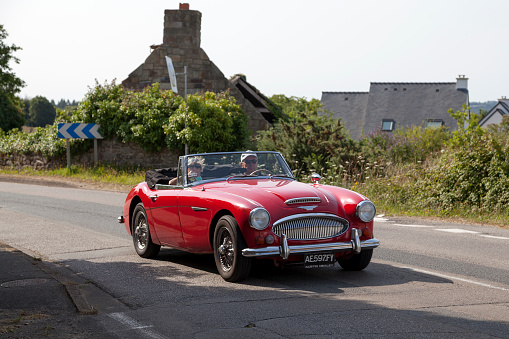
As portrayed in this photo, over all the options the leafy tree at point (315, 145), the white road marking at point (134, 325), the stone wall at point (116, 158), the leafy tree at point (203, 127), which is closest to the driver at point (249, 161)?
the white road marking at point (134, 325)

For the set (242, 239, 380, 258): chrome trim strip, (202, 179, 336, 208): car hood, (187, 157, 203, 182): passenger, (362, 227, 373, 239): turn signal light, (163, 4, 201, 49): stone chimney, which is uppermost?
(163, 4, 201, 49): stone chimney

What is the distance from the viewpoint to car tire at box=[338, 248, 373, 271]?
307 inches

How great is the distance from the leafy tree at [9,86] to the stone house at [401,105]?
31.3 meters

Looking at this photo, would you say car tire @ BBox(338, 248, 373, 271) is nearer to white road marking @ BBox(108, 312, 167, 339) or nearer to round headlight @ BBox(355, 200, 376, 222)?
round headlight @ BBox(355, 200, 376, 222)

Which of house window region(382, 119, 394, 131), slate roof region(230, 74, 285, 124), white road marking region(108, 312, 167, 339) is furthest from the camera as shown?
house window region(382, 119, 394, 131)

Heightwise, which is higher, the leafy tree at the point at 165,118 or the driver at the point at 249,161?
the leafy tree at the point at 165,118

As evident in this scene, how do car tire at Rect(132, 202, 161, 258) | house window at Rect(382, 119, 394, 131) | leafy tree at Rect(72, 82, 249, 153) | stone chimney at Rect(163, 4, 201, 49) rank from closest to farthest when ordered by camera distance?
car tire at Rect(132, 202, 161, 258) → leafy tree at Rect(72, 82, 249, 153) → stone chimney at Rect(163, 4, 201, 49) → house window at Rect(382, 119, 394, 131)

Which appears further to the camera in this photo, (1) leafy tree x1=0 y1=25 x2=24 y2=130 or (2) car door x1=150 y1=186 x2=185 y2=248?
(1) leafy tree x1=0 y1=25 x2=24 y2=130

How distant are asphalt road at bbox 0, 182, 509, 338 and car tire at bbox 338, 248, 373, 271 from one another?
0.11 metres

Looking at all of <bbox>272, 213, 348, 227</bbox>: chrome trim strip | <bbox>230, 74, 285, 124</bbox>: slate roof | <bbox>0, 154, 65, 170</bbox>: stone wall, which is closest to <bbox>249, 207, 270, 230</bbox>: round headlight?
<bbox>272, 213, 348, 227</bbox>: chrome trim strip

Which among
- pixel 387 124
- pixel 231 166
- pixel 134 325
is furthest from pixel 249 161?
pixel 387 124

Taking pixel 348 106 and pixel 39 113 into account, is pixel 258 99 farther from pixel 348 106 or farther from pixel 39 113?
pixel 39 113

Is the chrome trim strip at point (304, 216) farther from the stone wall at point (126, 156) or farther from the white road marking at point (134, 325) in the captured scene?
the stone wall at point (126, 156)

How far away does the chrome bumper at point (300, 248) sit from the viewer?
6.96 m
